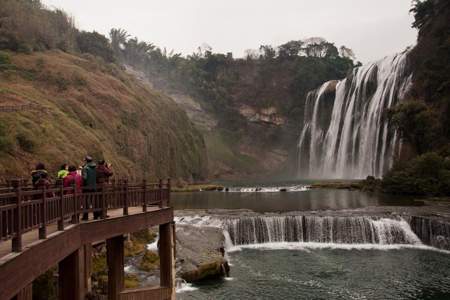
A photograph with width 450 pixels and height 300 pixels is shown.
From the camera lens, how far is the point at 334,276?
19891 mm

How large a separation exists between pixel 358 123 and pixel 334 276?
51.6 m

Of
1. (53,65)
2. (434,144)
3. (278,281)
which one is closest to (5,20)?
(53,65)

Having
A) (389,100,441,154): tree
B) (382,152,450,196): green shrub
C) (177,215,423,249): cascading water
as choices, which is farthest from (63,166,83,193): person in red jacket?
(389,100,441,154): tree

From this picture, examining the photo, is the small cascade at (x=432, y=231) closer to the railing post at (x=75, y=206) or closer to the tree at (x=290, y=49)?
the railing post at (x=75, y=206)

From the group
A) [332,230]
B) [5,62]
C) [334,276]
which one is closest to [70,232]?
[334,276]

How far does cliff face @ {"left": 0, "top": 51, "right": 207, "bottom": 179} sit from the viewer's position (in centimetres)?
2530

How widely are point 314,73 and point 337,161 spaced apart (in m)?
39.7

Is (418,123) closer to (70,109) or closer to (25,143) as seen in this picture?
(70,109)

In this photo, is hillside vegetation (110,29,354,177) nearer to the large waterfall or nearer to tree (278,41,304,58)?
tree (278,41,304,58)

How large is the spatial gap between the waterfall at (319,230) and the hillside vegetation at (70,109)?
11.2m

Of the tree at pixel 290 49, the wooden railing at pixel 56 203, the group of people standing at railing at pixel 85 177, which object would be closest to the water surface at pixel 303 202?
the wooden railing at pixel 56 203

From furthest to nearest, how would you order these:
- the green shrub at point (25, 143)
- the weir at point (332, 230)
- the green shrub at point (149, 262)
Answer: the weir at point (332, 230), the green shrub at point (25, 143), the green shrub at point (149, 262)

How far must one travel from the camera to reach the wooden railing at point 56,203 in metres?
6.62

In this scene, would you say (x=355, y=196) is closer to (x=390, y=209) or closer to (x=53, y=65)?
(x=390, y=209)
